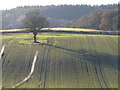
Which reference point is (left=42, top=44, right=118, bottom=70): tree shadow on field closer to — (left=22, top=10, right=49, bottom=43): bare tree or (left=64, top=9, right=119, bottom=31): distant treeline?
(left=22, top=10, right=49, bottom=43): bare tree

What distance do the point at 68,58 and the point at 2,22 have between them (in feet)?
470

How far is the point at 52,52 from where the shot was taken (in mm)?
55188

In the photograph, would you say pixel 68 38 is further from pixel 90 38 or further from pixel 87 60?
pixel 87 60

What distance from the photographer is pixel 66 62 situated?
166 ft

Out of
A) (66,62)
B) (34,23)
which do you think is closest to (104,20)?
(34,23)

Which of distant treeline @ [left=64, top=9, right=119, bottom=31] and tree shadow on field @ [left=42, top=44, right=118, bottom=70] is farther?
distant treeline @ [left=64, top=9, right=119, bottom=31]

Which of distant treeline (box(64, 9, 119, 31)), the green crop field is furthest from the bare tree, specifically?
distant treeline (box(64, 9, 119, 31))

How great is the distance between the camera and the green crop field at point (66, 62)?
42656mm

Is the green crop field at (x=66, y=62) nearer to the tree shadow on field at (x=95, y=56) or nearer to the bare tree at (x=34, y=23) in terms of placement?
the tree shadow on field at (x=95, y=56)

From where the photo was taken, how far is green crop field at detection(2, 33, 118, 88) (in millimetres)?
42656

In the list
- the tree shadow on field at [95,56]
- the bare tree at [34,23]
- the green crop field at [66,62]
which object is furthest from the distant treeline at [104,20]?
the tree shadow on field at [95,56]

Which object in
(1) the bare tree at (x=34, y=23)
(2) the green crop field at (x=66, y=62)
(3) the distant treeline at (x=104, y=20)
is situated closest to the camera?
(2) the green crop field at (x=66, y=62)

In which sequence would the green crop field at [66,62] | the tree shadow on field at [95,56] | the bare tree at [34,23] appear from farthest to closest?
the bare tree at [34,23] → the tree shadow on field at [95,56] → the green crop field at [66,62]

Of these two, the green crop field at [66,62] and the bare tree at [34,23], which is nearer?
the green crop field at [66,62]
